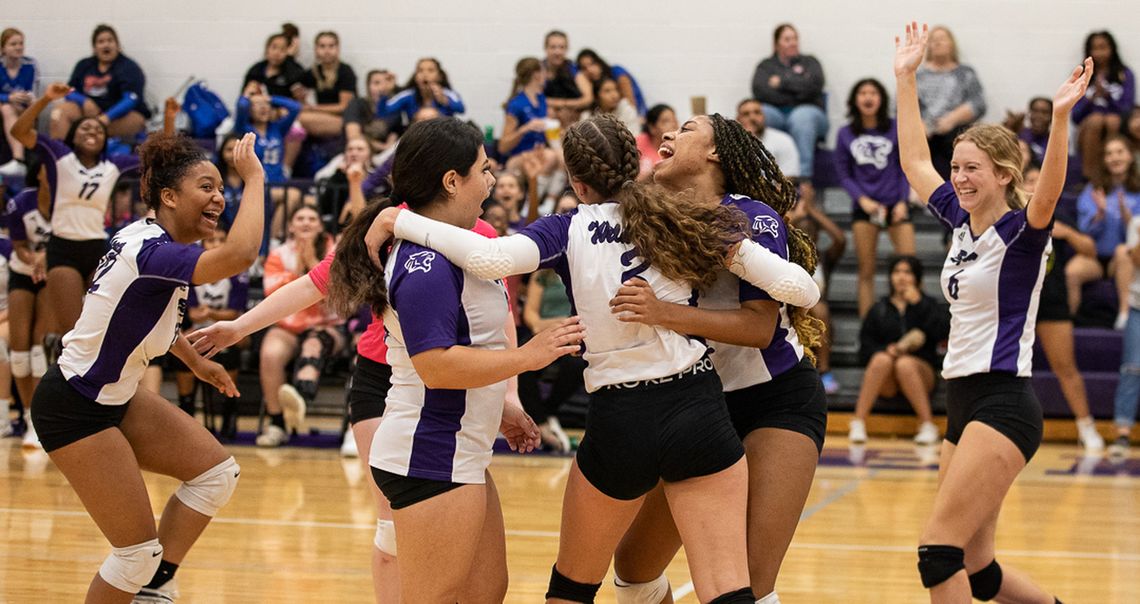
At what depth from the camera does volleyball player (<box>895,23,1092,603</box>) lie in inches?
150

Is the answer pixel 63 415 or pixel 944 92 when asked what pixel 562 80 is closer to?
pixel 944 92

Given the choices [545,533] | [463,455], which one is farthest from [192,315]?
[463,455]

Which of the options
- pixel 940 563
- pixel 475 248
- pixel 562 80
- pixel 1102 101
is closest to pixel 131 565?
pixel 475 248

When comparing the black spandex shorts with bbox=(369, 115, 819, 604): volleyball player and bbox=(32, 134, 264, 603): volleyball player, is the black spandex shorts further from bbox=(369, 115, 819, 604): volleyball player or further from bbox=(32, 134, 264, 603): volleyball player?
bbox=(369, 115, 819, 604): volleyball player

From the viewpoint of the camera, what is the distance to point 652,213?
10.3 ft

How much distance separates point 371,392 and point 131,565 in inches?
34.0

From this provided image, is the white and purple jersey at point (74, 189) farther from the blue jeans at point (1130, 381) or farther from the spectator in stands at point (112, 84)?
the blue jeans at point (1130, 381)

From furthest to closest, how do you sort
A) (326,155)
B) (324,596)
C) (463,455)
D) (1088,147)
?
1. (326,155)
2. (1088,147)
3. (324,596)
4. (463,455)

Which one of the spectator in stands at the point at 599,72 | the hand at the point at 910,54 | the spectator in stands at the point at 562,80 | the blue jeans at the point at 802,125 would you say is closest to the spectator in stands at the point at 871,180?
the blue jeans at the point at 802,125

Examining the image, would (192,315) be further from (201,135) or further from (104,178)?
(201,135)

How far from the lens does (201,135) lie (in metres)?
12.7

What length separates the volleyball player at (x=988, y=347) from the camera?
3812 mm

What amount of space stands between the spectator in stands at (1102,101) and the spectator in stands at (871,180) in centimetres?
181

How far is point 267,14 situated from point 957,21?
6.74 meters
